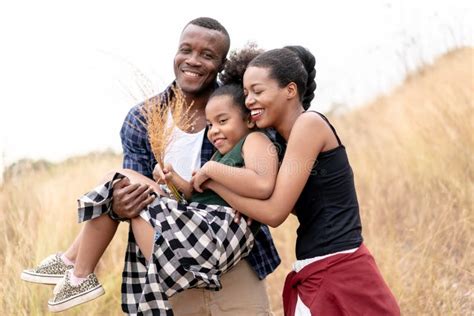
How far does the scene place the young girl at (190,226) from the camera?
3.01m

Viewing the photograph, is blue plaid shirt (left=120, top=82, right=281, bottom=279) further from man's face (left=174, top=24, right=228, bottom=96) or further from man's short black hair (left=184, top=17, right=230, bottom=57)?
man's short black hair (left=184, top=17, right=230, bottom=57)

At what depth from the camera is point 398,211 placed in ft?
18.2

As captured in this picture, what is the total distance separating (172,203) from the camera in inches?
121

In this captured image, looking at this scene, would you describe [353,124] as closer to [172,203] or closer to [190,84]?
[190,84]

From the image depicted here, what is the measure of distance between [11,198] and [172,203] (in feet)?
7.89

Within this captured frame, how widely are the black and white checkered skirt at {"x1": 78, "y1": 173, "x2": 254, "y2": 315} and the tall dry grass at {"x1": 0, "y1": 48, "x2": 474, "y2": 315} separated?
132 centimetres

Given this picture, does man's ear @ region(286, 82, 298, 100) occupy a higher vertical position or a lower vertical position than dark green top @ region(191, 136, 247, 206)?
higher

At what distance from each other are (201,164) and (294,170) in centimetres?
65

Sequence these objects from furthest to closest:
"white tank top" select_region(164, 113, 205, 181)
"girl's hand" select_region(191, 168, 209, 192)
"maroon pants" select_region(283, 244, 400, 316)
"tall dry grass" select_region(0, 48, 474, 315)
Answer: "tall dry grass" select_region(0, 48, 474, 315) < "white tank top" select_region(164, 113, 205, 181) < "girl's hand" select_region(191, 168, 209, 192) < "maroon pants" select_region(283, 244, 400, 316)

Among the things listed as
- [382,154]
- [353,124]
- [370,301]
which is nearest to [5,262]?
[370,301]

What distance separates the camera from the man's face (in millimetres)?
3535

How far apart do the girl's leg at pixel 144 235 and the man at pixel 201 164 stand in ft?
0.31

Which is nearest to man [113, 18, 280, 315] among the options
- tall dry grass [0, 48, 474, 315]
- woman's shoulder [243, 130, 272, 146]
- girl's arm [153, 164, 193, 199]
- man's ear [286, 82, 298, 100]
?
girl's arm [153, 164, 193, 199]

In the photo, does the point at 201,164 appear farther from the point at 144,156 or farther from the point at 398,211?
the point at 398,211
